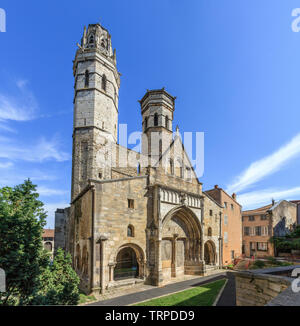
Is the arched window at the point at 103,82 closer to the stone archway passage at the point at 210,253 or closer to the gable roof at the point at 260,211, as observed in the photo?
the stone archway passage at the point at 210,253

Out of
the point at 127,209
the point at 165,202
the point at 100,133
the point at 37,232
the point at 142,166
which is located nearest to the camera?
the point at 37,232

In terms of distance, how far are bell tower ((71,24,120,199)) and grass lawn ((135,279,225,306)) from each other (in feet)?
46.5

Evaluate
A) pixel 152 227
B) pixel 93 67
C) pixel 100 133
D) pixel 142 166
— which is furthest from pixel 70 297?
pixel 93 67

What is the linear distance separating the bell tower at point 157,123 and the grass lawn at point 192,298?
18.3 metres

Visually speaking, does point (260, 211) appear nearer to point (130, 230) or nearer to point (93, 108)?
point (130, 230)

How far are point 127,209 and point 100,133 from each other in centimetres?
1184

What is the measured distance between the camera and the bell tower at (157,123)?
1198 inches

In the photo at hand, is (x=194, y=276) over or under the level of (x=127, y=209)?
under

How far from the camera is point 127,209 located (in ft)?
50.3

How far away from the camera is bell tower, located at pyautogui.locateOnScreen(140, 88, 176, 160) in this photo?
3044cm

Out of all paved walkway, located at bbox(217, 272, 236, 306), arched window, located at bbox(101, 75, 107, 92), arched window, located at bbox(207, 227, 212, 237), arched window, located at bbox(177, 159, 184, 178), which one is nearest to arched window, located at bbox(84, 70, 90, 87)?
arched window, located at bbox(101, 75, 107, 92)

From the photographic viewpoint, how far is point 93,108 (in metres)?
23.9

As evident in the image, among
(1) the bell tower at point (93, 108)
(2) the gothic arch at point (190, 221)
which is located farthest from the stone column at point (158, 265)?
(1) the bell tower at point (93, 108)
